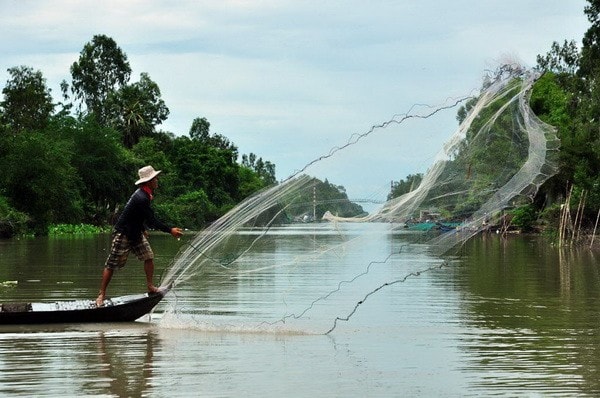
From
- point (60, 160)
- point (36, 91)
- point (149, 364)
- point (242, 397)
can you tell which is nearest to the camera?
point (242, 397)

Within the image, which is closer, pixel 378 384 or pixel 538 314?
pixel 378 384

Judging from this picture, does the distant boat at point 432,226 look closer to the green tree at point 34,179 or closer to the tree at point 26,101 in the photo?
the green tree at point 34,179

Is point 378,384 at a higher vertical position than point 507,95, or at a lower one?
lower

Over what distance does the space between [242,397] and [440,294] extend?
9151 mm

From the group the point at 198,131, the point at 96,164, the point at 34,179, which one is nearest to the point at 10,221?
the point at 34,179

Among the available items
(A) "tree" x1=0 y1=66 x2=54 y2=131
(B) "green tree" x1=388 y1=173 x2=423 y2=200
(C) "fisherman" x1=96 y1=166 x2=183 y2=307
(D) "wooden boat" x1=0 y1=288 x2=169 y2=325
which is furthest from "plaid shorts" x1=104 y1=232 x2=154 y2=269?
(A) "tree" x1=0 y1=66 x2=54 y2=131

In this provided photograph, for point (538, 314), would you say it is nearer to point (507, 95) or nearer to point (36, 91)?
point (507, 95)

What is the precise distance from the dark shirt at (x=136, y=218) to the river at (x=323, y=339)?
0.85m

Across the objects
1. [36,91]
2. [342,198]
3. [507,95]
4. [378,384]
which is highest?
[36,91]

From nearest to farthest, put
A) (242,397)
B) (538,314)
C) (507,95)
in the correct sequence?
(242,397) < (507,95) < (538,314)

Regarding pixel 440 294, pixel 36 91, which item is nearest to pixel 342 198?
pixel 440 294

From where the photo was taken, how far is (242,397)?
7598 mm

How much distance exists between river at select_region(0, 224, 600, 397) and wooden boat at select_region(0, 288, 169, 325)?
15 cm

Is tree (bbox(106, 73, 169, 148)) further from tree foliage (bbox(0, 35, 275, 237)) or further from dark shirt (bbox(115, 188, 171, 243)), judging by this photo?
dark shirt (bbox(115, 188, 171, 243))
